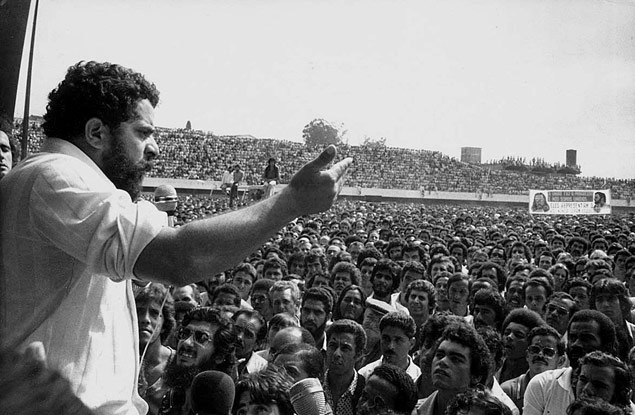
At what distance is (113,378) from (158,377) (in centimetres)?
284

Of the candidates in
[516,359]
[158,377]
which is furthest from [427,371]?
[158,377]

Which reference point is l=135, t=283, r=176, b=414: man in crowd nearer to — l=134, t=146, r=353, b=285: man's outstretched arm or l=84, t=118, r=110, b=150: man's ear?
l=84, t=118, r=110, b=150: man's ear

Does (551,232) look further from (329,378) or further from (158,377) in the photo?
(158,377)

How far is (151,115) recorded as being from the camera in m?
1.64

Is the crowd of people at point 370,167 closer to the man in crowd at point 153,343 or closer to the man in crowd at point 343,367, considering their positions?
the man in crowd at point 343,367

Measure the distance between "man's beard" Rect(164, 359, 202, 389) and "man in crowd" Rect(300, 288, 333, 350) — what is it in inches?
69.2

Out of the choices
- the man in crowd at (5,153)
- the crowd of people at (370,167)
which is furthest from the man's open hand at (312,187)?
the crowd of people at (370,167)

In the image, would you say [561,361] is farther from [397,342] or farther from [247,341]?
[247,341]

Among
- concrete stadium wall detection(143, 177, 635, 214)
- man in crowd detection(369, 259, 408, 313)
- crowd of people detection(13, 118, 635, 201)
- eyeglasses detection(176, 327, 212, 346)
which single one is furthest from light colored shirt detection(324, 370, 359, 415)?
crowd of people detection(13, 118, 635, 201)

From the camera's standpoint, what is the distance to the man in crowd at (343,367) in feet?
14.6

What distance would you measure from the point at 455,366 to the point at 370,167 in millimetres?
40055

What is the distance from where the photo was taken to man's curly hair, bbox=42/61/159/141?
1.56m

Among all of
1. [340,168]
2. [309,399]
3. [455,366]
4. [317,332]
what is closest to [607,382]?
[455,366]

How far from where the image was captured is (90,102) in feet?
5.14
